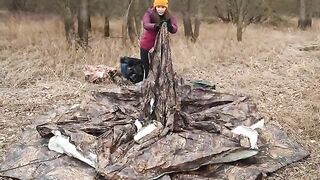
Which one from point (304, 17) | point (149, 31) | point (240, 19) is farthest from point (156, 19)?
point (304, 17)

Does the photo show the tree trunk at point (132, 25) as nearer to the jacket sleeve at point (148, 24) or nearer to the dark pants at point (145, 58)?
the dark pants at point (145, 58)

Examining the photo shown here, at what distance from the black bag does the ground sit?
475 mm

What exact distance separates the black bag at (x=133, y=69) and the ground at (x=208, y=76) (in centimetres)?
47

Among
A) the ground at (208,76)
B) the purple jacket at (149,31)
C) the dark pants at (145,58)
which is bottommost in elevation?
the ground at (208,76)

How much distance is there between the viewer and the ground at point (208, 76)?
17.4ft

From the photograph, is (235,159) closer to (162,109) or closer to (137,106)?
(162,109)

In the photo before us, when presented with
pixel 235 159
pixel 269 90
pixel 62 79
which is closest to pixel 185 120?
pixel 235 159

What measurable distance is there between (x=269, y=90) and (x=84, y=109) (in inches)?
130

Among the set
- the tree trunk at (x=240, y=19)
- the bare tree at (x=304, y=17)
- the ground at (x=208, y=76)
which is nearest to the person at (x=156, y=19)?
the ground at (x=208, y=76)

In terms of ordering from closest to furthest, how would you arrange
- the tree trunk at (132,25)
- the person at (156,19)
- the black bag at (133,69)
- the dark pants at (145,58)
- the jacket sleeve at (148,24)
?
the person at (156,19)
the jacket sleeve at (148,24)
the dark pants at (145,58)
the black bag at (133,69)
the tree trunk at (132,25)

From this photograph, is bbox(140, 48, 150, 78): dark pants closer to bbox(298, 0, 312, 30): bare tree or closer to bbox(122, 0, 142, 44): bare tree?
bbox(122, 0, 142, 44): bare tree

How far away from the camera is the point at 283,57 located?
1006 centimetres

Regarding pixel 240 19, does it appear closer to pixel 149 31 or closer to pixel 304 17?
pixel 304 17

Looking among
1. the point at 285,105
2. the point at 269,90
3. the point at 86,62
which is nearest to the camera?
the point at 285,105
